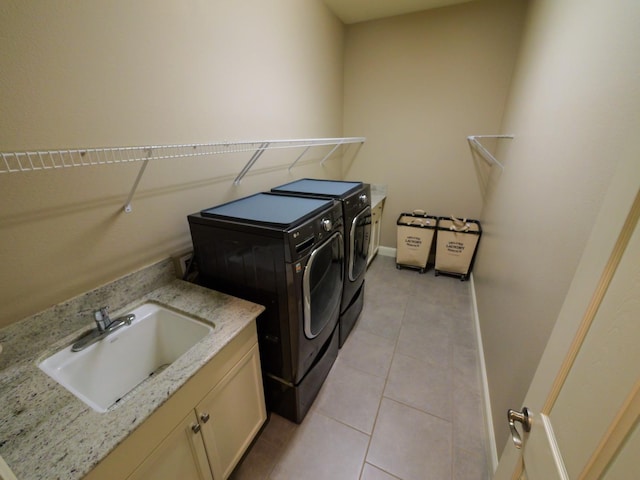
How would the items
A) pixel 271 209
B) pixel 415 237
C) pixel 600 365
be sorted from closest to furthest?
1. pixel 600 365
2. pixel 271 209
3. pixel 415 237

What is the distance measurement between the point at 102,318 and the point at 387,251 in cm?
302

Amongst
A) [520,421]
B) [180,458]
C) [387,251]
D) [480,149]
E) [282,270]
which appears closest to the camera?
[520,421]

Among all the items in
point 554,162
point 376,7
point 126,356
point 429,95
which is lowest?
point 126,356

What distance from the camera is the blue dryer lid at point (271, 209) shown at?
1191 mm

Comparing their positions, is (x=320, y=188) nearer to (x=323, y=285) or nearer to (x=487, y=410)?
(x=323, y=285)

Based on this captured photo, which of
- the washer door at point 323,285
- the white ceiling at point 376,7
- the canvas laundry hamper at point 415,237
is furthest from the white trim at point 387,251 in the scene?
the white ceiling at point 376,7

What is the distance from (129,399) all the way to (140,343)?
449 millimetres

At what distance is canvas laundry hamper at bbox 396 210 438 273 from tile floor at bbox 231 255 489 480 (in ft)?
2.57

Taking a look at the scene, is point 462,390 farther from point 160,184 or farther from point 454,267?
point 160,184

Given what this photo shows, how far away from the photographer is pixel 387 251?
11.4 ft

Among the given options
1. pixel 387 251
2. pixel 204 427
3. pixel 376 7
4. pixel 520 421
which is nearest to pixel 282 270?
pixel 204 427

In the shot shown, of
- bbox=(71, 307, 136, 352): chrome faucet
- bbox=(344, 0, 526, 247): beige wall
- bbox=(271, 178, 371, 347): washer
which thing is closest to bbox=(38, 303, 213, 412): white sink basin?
bbox=(71, 307, 136, 352): chrome faucet

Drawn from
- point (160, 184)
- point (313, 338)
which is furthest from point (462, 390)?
point (160, 184)

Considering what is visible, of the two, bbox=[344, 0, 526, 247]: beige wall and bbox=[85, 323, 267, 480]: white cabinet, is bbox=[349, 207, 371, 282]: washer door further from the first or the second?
bbox=[344, 0, 526, 247]: beige wall
